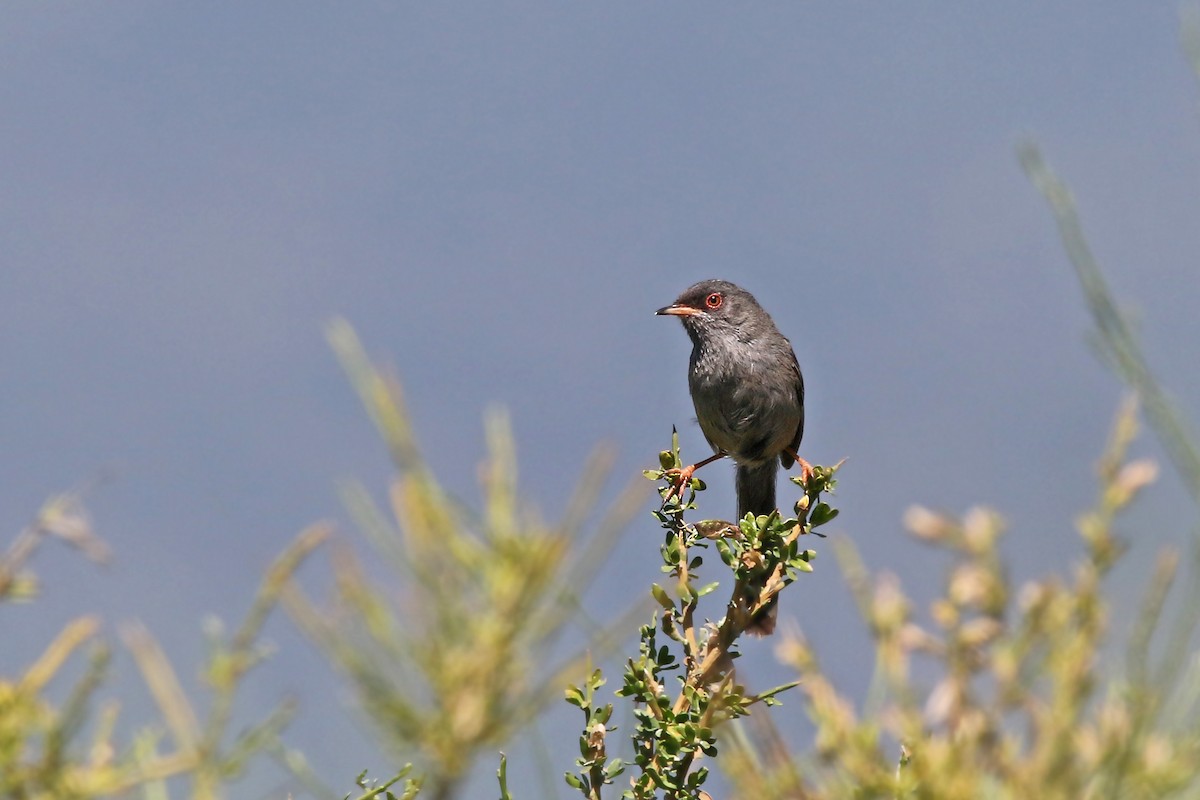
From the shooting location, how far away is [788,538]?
4.46 metres

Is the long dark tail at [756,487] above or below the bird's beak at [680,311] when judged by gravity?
below

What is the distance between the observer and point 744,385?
31.6 ft

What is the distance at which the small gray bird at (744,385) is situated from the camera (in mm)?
9539

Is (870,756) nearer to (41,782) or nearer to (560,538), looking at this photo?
(560,538)

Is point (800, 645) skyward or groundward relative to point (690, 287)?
groundward

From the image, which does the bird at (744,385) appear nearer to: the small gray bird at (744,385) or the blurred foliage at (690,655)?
the small gray bird at (744,385)

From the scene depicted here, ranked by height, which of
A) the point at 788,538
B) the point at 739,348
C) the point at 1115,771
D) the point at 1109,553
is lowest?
the point at 1115,771

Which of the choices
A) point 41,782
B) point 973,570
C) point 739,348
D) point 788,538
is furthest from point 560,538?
point 739,348

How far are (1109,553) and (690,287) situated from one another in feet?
27.8

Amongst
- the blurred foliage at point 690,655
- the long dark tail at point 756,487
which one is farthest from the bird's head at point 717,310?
the blurred foliage at point 690,655

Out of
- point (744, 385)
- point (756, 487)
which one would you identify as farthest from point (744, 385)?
point (756, 487)

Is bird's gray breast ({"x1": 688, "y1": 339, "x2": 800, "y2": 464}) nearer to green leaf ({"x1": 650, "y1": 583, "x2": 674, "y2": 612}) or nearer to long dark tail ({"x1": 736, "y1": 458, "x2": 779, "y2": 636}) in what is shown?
long dark tail ({"x1": 736, "y1": 458, "x2": 779, "y2": 636})

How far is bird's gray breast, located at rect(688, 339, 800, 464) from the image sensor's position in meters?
9.52

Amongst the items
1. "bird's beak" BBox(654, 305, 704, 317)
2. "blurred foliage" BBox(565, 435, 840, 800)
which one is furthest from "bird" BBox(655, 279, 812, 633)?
"blurred foliage" BBox(565, 435, 840, 800)
